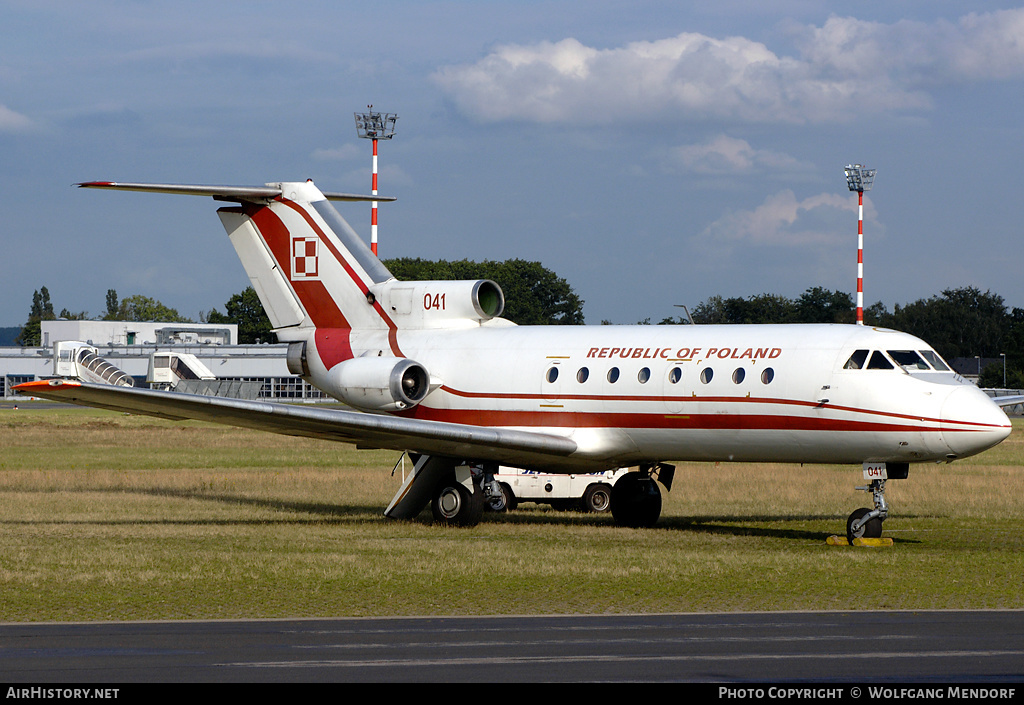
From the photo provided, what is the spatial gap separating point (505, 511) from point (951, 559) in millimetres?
11299

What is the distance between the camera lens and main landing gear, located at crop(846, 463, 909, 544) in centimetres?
2091

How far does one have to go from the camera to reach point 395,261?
140 meters

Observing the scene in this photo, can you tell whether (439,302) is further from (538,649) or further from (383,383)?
(538,649)

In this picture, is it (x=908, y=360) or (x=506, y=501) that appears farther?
(x=506, y=501)

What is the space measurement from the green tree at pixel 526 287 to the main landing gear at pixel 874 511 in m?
99.9

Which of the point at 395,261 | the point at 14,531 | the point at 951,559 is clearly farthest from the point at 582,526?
the point at 395,261

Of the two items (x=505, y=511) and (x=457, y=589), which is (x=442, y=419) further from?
(x=457, y=589)

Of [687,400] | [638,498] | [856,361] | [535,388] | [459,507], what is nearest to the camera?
[856,361]

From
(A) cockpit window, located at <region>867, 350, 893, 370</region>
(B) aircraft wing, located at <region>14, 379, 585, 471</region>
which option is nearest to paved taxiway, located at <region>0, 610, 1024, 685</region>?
(A) cockpit window, located at <region>867, 350, 893, 370</region>

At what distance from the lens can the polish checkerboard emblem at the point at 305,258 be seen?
91.0 ft

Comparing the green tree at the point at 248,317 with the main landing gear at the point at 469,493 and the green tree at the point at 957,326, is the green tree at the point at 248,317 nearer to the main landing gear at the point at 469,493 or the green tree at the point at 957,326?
the green tree at the point at 957,326

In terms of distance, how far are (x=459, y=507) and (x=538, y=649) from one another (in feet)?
41.8

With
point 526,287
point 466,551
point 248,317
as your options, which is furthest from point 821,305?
point 466,551

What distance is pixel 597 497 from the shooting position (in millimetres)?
28016
